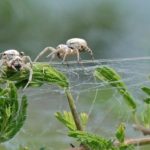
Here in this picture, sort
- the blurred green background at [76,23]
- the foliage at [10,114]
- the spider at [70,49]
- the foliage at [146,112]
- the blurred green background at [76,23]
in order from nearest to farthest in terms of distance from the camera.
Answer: the foliage at [10,114]
the foliage at [146,112]
the spider at [70,49]
the blurred green background at [76,23]
the blurred green background at [76,23]

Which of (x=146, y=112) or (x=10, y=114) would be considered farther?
(x=146, y=112)

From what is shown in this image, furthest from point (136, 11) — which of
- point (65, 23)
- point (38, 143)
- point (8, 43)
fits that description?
point (38, 143)

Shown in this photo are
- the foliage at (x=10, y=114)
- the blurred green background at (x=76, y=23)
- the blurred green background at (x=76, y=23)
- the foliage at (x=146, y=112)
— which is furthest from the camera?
the blurred green background at (x=76, y=23)

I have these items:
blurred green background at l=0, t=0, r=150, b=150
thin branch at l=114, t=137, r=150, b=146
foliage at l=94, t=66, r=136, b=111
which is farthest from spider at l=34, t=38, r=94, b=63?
blurred green background at l=0, t=0, r=150, b=150

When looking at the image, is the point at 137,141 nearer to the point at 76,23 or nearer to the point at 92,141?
the point at 92,141

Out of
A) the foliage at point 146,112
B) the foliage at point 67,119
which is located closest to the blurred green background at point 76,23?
the foliage at point 146,112

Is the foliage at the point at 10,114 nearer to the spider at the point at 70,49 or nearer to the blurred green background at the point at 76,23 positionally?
the spider at the point at 70,49

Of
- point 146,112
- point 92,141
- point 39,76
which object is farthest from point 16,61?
point 146,112

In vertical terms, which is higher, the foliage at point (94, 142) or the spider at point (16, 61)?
the spider at point (16, 61)
